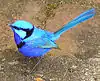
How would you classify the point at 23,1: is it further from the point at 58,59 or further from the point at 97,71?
the point at 97,71

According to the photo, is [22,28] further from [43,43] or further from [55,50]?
[55,50]

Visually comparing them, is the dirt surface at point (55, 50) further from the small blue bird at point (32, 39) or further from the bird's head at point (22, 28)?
the bird's head at point (22, 28)

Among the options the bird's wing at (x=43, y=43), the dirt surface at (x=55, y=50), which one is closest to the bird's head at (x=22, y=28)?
the bird's wing at (x=43, y=43)

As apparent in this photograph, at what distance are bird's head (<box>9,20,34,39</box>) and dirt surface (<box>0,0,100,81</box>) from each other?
42 centimetres

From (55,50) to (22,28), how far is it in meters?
0.67

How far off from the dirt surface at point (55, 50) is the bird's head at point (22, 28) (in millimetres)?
421

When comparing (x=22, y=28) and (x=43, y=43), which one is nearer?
(x=22, y=28)

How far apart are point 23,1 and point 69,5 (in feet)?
1.93

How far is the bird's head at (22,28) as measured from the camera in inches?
137

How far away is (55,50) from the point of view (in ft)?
13.3

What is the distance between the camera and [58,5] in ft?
15.6

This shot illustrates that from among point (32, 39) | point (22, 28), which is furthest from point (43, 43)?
point (22, 28)

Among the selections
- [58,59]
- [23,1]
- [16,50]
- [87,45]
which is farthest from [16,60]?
[23,1]

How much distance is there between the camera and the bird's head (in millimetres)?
3486
